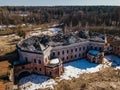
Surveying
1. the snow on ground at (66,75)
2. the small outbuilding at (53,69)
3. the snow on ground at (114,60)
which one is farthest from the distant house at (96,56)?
the small outbuilding at (53,69)

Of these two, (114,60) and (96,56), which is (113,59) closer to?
(114,60)

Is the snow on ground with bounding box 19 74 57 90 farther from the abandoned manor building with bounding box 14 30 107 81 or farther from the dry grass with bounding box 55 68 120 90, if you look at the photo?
the dry grass with bounding box 55 68 120 90

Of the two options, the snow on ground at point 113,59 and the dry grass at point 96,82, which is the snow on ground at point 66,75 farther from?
the snow on ground at point 113,59

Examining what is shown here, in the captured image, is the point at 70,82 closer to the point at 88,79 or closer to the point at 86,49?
the point at 88,79

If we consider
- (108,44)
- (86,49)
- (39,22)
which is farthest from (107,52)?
(39,22)

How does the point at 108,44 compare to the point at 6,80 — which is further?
the point at 108,44

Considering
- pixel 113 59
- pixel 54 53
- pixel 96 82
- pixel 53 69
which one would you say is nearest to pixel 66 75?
pixel 53 69
